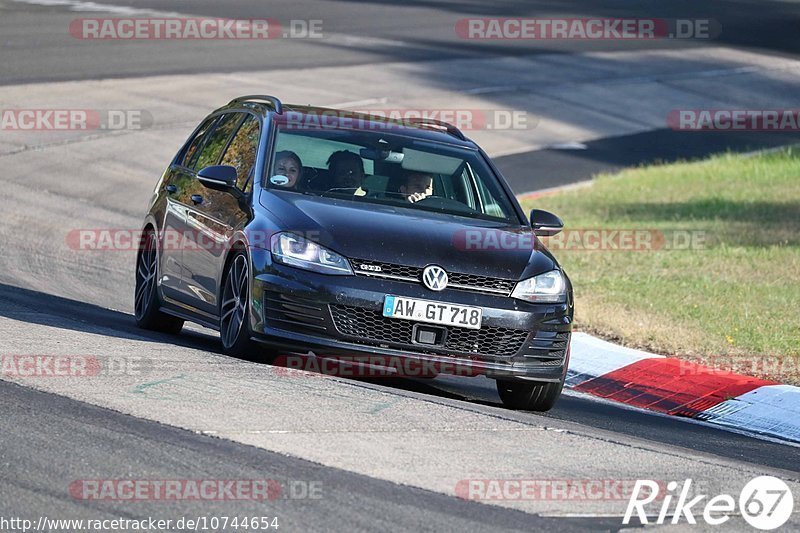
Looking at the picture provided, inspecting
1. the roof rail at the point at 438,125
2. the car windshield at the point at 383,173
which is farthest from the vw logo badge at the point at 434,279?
the roof rail at the point at 438,125

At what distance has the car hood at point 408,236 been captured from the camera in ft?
27.9

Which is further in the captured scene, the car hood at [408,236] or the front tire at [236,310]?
the front tire at [236,310]

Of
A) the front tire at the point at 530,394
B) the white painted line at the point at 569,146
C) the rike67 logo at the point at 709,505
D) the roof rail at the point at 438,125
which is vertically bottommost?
the white painted line at the point at 569,146

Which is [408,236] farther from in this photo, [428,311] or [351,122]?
[351,122]

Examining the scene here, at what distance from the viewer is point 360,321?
844 centimetres

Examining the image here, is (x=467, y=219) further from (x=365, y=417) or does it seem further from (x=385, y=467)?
(x=385, y=467)

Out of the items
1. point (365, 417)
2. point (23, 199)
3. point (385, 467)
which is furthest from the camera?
point (23, 199)

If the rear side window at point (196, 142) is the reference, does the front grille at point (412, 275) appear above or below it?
below

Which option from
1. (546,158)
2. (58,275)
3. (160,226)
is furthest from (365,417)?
(546,158)

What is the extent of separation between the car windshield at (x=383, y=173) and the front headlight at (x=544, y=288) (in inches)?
32.2

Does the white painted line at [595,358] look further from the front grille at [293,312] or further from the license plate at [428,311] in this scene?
the front grille at [293,312]

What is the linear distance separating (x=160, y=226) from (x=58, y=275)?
3.08m

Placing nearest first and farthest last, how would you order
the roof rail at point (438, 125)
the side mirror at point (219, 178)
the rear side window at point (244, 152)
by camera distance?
1. the side mirror at point (219, 178)
2. the rear side window at point (244, 152)
3. the roof rail at point (438, 125)

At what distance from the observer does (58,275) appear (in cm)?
1337
